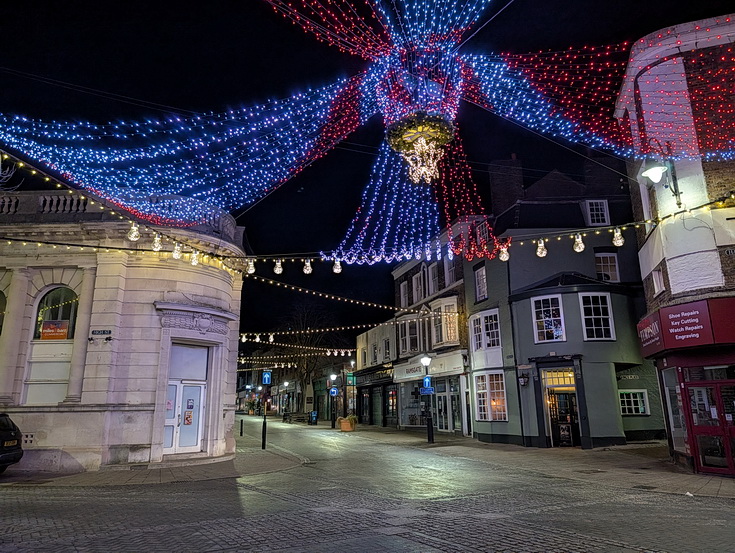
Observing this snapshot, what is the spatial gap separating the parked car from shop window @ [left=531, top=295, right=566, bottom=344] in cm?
1875

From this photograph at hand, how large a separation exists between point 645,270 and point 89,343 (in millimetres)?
17688

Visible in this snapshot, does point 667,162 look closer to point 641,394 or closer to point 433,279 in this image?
point 641,394

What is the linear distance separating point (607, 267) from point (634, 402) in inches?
236

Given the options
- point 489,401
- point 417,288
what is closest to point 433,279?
point 417,288

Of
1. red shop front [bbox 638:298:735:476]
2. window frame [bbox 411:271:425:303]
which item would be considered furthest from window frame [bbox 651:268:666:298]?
window frame [bbox 411:271:425:303]

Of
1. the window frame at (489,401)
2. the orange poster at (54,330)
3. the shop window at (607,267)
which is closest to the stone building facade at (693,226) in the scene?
the shop window at (607,267)

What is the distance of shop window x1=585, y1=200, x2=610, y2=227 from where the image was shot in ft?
79.5

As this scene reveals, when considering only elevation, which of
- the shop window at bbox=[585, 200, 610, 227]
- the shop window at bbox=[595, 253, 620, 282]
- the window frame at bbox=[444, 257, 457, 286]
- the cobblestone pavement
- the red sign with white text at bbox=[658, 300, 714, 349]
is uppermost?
the shop window at bbox=[585, 200, 610, 227]

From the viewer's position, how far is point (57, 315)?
54.7 feet

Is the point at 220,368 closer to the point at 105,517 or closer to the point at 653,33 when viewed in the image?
the point at 105,517

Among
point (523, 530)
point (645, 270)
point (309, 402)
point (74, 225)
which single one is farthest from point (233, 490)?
point (309, 402)

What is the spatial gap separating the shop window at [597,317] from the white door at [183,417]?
15455 mm

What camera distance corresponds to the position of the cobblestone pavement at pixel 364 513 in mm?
6723

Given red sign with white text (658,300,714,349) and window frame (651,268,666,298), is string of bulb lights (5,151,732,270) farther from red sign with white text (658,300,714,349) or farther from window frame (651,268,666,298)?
red sign with white text (658,300,714,349)
